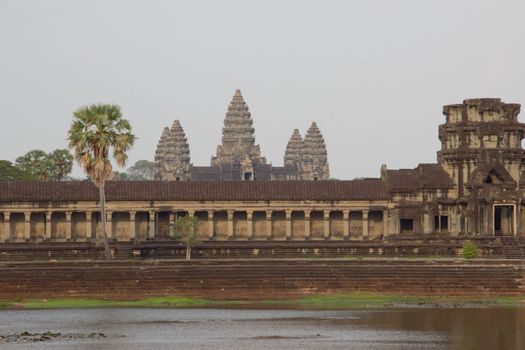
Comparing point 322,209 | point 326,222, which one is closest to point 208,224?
point 322,209

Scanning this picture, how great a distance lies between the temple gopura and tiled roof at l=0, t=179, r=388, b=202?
6cm

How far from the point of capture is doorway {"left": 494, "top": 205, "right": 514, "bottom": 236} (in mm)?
95075

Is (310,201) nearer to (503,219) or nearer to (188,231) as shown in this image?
(503,219)

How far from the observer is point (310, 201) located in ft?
332

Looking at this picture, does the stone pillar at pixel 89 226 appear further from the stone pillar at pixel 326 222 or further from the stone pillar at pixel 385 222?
the stone pillar at pixel 385 222

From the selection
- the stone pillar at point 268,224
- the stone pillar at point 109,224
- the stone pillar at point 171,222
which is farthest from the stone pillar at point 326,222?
the stone pillar at point 109,224

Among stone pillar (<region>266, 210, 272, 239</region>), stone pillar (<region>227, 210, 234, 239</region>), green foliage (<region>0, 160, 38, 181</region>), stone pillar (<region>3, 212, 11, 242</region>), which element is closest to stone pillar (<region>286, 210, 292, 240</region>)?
stone pillar (<region>266, 210, 272, 239</region>)

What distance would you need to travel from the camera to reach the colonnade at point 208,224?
100 meters

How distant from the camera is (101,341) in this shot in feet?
190

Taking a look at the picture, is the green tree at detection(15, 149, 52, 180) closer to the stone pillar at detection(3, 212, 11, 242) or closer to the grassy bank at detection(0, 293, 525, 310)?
the stone pillar at detection(3, 212, 11, 242)

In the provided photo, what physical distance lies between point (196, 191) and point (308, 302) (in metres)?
29.9

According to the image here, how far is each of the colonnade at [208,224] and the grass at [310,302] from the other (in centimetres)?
2650

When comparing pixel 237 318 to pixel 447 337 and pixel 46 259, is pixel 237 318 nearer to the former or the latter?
pixel 447 337

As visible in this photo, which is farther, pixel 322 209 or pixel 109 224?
pixel 322 209
